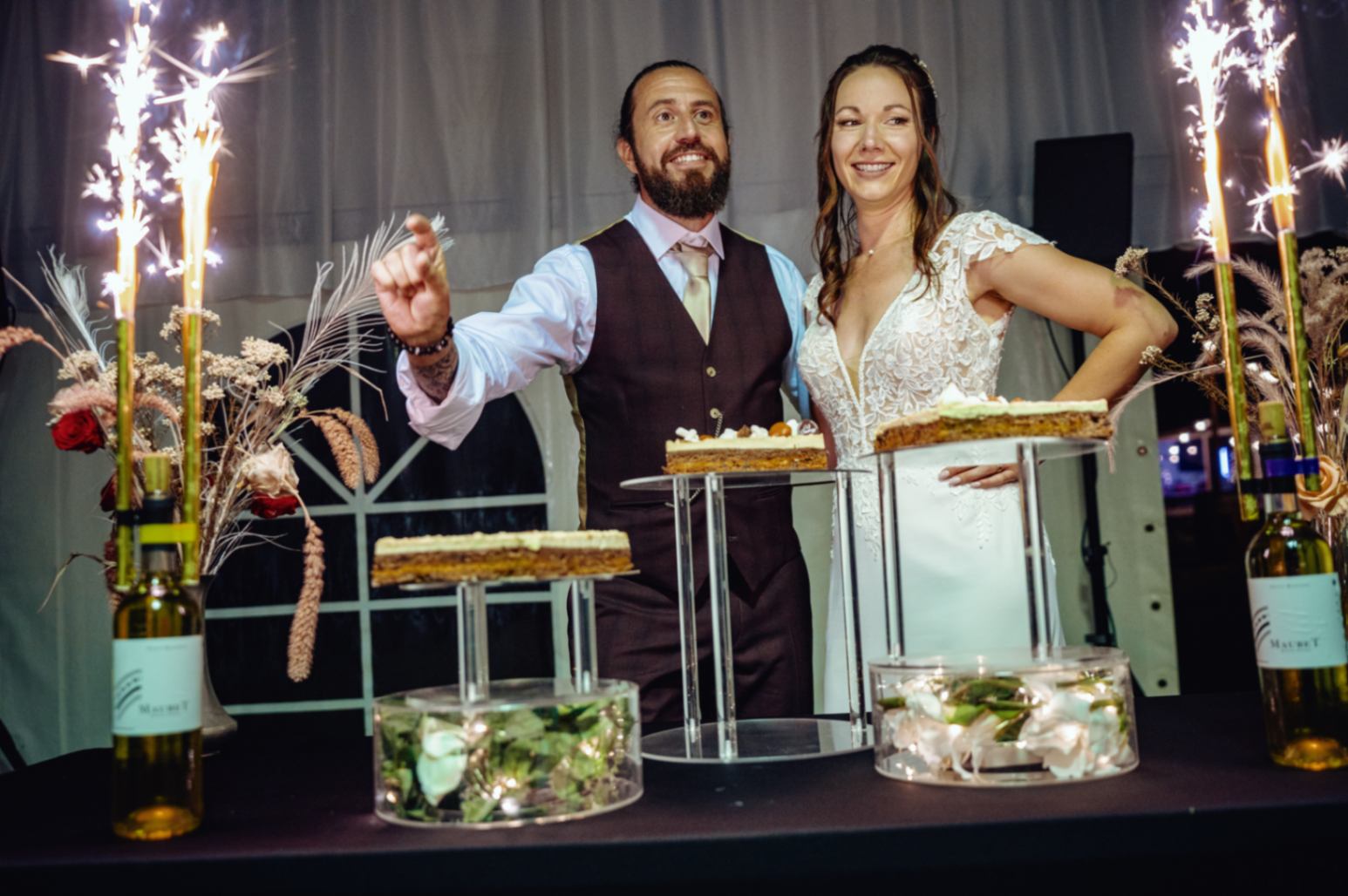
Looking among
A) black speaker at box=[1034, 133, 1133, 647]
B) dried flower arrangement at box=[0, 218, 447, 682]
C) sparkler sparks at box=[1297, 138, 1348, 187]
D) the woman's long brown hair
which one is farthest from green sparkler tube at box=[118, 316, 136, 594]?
sparkler sparks at box=[1297, 138, 1348, 187]

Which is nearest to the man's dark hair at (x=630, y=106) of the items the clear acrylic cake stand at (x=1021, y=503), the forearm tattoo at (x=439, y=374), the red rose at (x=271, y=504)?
the forearm tattoo at (x=439, y=374)

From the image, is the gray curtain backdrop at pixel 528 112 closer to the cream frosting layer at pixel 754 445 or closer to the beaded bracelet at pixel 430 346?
the beaded bracelet at pixel 430 346

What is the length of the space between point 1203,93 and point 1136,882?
901 millimetres

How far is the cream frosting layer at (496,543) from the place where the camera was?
1.38 metres

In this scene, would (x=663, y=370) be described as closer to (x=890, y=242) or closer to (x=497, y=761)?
(x=890, y=242)

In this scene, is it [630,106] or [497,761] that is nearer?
[497,761]

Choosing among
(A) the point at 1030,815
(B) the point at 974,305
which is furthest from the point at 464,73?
(A) the point at 1030,815

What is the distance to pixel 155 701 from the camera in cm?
121

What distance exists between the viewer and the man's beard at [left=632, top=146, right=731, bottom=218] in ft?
9.43

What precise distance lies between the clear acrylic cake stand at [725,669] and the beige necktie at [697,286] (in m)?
1.02

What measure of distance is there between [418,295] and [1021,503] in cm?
95

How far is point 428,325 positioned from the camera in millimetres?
1904

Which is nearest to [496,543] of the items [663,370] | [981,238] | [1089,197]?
[663,370]

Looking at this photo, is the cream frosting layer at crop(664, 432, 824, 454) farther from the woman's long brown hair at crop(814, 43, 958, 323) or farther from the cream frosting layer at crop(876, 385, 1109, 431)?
the woman's long brown hair at crop(814, 43, 958, 323)
